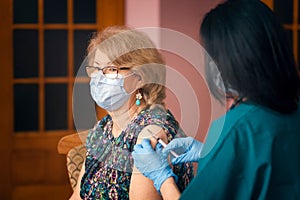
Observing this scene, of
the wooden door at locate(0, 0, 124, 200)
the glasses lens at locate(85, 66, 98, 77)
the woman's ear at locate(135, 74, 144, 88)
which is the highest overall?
the glasses lens at locate(85, 66, 98, 77)

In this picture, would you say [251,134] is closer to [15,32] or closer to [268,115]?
[268,115]

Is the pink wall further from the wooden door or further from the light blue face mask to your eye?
the light blue face mask

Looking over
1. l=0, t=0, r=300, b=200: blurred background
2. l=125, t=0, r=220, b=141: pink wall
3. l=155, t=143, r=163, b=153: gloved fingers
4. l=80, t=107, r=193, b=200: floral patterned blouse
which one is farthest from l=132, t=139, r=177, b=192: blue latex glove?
l=0, t=0, r=300, b=200: blurred background

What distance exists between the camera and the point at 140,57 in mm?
2270

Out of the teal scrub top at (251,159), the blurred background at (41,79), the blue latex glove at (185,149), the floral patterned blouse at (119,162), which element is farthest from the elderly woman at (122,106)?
the blurred background at (41,79)

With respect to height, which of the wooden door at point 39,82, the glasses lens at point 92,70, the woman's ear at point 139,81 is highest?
the glasses lens at point 92,70

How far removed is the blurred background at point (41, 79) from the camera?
4.27m

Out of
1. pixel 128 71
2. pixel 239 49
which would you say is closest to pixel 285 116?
pixel 239 49

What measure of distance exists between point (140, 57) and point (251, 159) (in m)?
0.86

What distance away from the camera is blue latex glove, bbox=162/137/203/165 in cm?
192

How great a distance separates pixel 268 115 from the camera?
1.52 m

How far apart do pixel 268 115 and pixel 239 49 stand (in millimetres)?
158

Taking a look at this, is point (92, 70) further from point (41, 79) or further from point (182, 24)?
Result: point (41, 79)

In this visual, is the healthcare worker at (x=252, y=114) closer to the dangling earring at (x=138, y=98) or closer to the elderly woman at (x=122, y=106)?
the elderly woman at (x=122, y=106)
